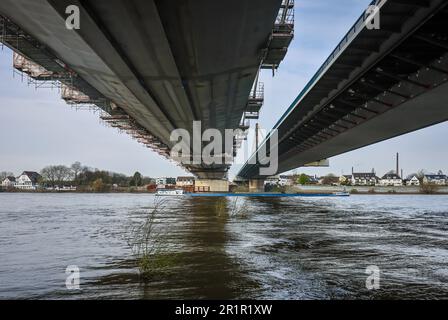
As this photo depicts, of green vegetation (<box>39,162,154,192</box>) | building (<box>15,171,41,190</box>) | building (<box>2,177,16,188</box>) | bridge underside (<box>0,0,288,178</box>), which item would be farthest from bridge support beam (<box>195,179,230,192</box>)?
building (<box>2,177,16,188</box>)

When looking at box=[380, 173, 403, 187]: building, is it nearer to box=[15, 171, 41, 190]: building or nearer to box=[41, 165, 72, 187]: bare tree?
box=[41, 165, 72, 187]: bare tree

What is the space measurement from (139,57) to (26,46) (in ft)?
23.5

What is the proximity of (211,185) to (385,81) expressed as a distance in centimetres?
8909

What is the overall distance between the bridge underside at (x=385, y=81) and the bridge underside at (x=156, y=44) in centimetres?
456

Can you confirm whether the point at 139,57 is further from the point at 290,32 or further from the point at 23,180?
the point at 23,180

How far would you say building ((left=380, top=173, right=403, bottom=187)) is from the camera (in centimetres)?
18468

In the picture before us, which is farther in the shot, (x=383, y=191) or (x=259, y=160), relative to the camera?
(x=383, y=191)

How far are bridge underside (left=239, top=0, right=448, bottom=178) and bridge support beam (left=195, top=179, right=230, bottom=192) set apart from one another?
69.1 metres

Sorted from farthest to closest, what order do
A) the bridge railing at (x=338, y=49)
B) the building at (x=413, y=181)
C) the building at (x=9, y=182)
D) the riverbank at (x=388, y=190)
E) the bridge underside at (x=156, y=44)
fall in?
the building at (x=413, y=181)
the building at (x=9, y=182)
the riverbank at (x=388, y=190)
the bridge railing at (x=338, y=49)
the bridge underside at (x=156, y=44)

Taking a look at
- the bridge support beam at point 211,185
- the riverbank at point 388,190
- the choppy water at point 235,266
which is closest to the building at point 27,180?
the bridge support beam at point 211,185

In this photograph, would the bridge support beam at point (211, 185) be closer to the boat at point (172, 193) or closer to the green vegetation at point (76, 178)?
the boat at point (172, 193)

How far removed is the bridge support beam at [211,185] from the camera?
370ft

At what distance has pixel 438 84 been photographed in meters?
22.4
